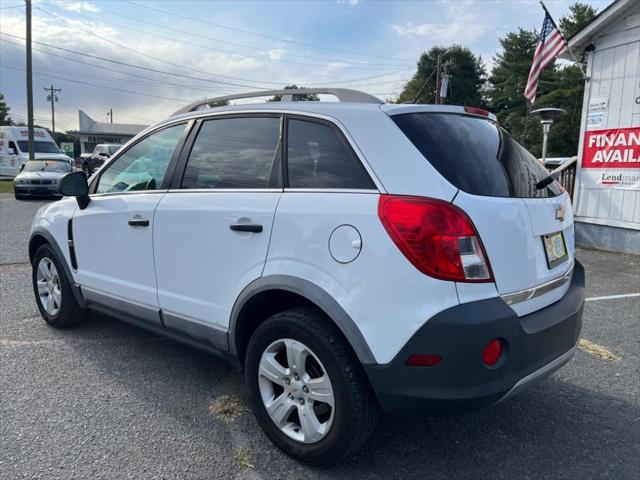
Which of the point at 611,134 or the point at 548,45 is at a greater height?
the point at 548,45

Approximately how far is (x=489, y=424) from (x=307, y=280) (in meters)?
1.45

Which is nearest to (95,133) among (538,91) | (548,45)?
(538,91)

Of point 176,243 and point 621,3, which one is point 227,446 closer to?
point 176,243

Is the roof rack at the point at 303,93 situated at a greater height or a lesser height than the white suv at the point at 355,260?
greater

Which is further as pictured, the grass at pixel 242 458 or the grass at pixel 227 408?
the grass at pixel 227 408

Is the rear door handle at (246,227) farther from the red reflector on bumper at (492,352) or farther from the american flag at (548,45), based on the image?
the american flag at (548,45)

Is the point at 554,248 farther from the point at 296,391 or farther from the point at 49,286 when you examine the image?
the point at 49,286

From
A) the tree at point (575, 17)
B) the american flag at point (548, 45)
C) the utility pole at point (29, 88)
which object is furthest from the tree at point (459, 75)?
the american flag at point (548, 45)

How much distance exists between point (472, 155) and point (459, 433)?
4.97ft

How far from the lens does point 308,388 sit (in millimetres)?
2393

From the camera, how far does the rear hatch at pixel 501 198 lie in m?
2.18

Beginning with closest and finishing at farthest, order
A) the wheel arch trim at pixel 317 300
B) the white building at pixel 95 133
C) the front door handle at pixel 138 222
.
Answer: the wheel arch trim at pixel 317 300 → the front door handle at pixel 138 222 → the white building at pixel 95 133

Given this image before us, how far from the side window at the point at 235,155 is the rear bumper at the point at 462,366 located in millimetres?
1115

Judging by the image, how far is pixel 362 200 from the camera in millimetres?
2242
